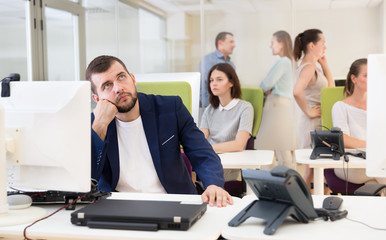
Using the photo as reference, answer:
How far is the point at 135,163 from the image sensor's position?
2.22m

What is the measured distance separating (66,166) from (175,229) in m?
0.40

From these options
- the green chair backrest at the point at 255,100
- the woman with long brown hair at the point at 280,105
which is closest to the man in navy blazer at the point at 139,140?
the green chair backrest at the point at 255,100

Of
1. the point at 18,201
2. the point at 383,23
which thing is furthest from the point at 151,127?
the point at 383,23

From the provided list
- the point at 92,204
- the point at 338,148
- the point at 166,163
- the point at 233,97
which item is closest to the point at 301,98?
the point at 233,97

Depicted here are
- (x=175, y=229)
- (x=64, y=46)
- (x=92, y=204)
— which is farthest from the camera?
(x=64, y=46)

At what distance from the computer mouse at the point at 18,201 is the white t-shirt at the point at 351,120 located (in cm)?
226

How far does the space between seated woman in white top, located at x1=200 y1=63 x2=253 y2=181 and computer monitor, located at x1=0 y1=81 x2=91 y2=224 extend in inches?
76.5

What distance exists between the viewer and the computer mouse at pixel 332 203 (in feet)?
5.26

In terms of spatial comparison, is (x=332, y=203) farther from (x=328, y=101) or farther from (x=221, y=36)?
(x=221, y=36)

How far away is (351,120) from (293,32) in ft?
7.79

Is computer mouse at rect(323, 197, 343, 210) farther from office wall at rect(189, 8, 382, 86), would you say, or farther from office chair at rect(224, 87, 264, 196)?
office wall at rect(189, 8, 382, 86)

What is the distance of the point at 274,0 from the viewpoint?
555 cm

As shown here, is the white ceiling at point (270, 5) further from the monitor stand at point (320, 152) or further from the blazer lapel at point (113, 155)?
the blazer lapel at point (113, 155)

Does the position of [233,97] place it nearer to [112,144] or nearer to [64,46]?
[112,144]
